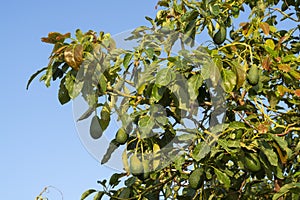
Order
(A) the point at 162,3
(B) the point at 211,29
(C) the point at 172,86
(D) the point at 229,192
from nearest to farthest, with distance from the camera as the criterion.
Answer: (C) the point at 172,86 < (B) the point at 211,29 < (D) the point at 229,192 < (A) the point at 162,3

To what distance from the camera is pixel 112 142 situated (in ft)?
8.15

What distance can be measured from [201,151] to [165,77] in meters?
0.34

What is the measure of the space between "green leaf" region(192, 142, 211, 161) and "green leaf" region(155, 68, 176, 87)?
0.31 meters

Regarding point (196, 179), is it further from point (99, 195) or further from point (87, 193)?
point (87, 193)

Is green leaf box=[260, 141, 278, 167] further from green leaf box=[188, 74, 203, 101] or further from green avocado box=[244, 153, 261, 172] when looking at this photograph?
green leaf box=[188, 74, 203, 101]

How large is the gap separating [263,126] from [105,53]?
741mm

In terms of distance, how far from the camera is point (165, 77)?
2.06 m

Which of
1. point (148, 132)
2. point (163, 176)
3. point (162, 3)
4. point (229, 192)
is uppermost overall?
point (162, 3)

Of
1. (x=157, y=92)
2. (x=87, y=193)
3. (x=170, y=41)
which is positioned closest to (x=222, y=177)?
(x=157, y=92)

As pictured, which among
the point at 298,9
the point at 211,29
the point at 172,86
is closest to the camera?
the point at 172,86

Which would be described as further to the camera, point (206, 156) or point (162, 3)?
point (162, 3)

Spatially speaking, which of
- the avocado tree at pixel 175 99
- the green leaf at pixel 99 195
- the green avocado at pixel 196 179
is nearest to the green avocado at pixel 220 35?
the avocado tree at pixel 175 99

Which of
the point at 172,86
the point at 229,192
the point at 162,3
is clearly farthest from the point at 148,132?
the point at 162,3

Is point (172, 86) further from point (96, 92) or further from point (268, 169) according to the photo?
point (268, 169)
